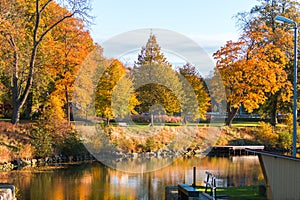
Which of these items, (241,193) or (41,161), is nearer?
(241,193)

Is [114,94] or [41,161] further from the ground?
[114,94]

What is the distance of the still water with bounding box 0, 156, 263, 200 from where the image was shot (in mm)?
20703

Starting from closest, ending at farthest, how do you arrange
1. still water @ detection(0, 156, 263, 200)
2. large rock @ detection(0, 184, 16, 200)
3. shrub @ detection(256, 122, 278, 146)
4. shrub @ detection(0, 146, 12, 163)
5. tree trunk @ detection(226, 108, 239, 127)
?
large rock @ detection(0, 184, 16, 200) < still water @ detection(0, 156, 263, 200) < shrub @ detection(0, 146, 12, 163) < shrub @ detection(256, 122, 278, 146) < tree trunk @ detection(226, 108, 239, 127)

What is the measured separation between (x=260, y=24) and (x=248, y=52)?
3226 millimetres

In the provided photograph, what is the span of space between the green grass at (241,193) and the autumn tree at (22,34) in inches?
720

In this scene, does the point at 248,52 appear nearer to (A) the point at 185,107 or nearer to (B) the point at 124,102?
(A) the point at 185,107

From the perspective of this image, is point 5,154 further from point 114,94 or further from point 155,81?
point 155,81

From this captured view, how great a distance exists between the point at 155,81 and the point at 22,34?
1572cm

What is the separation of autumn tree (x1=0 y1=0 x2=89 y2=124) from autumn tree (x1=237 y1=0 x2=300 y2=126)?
58.2 ft

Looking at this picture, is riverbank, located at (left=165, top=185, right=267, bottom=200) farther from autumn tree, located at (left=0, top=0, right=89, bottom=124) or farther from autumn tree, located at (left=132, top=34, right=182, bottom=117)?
autumn tree, located at (left=132, top=34, right=182, bottom=117)

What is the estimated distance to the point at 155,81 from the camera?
46906 mm

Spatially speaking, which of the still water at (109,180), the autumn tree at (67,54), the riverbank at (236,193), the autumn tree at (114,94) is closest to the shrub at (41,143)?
the still water at (109,180)

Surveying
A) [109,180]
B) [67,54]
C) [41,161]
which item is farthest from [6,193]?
[67,54]

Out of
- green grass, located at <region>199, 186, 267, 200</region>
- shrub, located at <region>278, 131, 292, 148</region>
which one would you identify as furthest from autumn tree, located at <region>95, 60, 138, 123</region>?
green grass, located at <region>199, 186, 267, 200</region>
